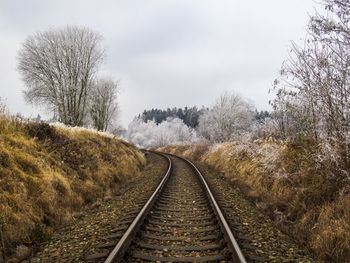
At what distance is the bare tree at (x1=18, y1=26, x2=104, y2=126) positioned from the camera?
15.6m

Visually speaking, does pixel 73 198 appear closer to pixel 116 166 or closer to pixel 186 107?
pixel 116 166

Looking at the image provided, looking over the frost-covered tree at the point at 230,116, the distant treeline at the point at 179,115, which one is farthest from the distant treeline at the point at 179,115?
the frost-covered tree at the point at 230,116

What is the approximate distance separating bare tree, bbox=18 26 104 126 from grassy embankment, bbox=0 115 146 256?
9566 millimetres

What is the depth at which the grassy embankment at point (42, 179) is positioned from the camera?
3943 millimetres

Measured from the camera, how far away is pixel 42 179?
5.13 m

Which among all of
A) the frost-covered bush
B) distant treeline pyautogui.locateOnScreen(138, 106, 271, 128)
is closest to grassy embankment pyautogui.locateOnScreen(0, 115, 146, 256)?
the frost-covered bush

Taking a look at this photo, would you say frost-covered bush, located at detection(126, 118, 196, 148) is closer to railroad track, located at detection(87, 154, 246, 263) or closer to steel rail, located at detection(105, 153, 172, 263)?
railroad track, located at detection(87, 154, 246, 263)

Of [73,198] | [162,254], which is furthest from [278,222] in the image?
[73,198]

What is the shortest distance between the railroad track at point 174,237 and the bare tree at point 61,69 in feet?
47.9

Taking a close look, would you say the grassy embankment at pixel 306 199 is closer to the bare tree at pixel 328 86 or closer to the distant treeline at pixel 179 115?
the bare tree at pixel 328 86

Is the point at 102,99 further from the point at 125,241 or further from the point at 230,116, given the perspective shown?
the point at 125,241

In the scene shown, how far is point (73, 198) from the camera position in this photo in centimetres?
582

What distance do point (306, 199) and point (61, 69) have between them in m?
18.5

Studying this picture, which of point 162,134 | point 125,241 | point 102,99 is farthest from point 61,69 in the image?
point 162,134
